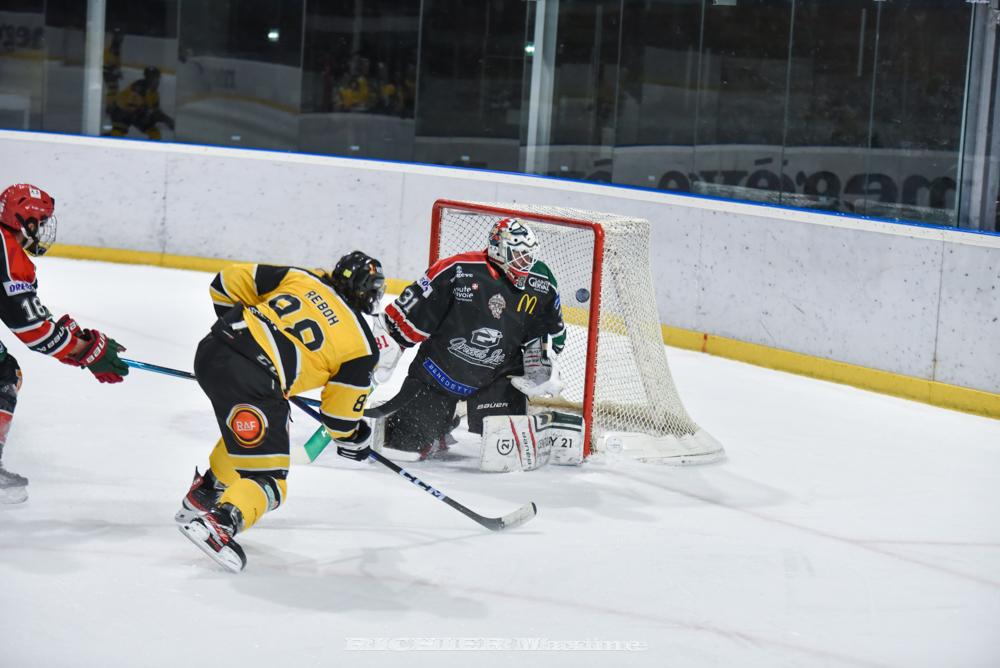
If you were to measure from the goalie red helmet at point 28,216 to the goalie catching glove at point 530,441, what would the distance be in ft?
5.03

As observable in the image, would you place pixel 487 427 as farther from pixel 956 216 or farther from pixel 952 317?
pixel 956 216

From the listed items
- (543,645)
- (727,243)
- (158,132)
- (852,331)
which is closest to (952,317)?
(852,331)

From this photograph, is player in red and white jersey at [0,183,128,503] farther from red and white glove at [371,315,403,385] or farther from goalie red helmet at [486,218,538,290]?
goalie red helmet at [486,218,538,290]

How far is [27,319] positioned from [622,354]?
90.7 inches

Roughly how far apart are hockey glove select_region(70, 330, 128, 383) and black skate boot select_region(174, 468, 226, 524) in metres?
0.42

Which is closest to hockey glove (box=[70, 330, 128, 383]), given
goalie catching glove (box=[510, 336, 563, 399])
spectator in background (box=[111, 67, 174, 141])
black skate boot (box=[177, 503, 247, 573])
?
black skate boot (box=[177, 503, 247, 573])

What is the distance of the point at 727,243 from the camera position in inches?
269

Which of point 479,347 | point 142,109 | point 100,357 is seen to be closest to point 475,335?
point 479,347

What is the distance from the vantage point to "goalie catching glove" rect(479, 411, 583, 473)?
455 centimetres

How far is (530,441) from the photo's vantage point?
4.61 meters

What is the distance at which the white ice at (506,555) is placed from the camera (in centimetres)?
310

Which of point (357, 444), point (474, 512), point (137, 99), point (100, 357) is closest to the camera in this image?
point (357, 444)

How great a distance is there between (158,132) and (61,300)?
9.65 feet

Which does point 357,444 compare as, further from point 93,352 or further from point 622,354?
point 622,354
